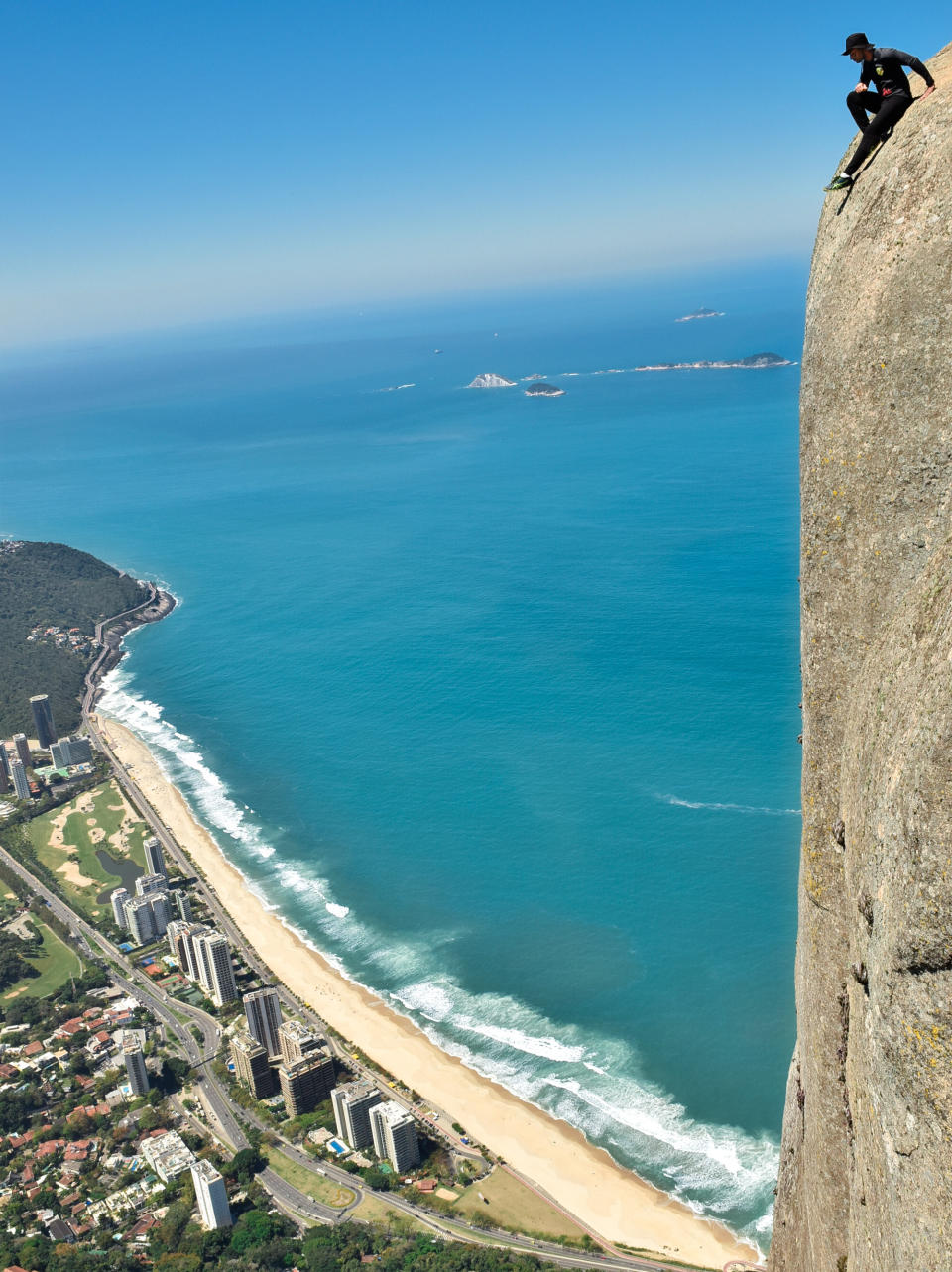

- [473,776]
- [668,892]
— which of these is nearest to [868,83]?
[668,892]

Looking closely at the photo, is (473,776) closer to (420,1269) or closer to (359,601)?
(420,1269)

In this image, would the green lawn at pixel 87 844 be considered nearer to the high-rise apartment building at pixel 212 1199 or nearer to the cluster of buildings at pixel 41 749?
the cluster of buildings at pixel 41 749

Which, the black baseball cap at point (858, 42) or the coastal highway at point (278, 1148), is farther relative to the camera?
the coastal highway at point (278, 1148)

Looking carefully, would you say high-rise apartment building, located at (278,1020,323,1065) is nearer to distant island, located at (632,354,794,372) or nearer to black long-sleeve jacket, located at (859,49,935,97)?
black long-sleeve jacket, located at (859,49,935,97)

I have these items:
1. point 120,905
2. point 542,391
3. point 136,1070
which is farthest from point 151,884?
point 542,391

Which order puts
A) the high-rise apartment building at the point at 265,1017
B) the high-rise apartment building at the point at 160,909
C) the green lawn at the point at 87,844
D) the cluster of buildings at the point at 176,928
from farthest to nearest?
the green lawn at the point at 87,844, the high-rise apartment building at the point at 160,909, the cluster of buildings at the point at 176,928, the high-rise apartment building at the point at 265,1017

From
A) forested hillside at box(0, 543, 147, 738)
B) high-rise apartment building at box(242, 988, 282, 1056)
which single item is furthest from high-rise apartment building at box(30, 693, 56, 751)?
high-rise apartment building at box(242, 988, 282, 1056)

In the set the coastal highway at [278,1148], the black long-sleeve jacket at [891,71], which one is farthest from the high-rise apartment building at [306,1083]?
the black long-sleeve jacket at [891,71]
